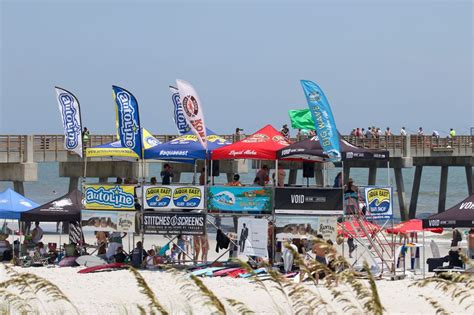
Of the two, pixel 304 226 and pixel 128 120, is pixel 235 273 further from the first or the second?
pixel 128 120

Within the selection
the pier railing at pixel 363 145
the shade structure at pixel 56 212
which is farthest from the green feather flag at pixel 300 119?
the pier railing at pixel 363 145

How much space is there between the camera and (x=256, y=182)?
22422 millimetres

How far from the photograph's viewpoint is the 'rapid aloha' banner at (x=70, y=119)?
24984 millimetres

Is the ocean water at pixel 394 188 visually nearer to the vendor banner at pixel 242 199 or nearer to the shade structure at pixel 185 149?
the shade structure at pixel 185 149

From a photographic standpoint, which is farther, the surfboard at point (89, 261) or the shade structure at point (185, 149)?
the surfboard at point (89, 261)

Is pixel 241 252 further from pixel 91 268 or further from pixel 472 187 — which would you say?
pixel 472 187

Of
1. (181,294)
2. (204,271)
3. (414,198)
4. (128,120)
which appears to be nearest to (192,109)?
(128,120)

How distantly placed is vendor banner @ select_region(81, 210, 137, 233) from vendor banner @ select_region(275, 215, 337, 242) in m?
3.37

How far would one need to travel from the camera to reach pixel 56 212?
23.4 metres

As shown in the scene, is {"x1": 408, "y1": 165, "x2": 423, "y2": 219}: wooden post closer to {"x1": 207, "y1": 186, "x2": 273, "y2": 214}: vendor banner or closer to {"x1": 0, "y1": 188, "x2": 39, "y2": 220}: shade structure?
{"x1": 0, "y1": 188, "x2": 39, "y2": 220}: shade structure

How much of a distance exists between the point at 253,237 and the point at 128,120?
4343mm

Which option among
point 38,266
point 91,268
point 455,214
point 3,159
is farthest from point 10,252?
point 3,159

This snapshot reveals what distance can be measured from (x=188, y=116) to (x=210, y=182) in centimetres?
182

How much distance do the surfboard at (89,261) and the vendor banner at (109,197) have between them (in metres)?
1.14
